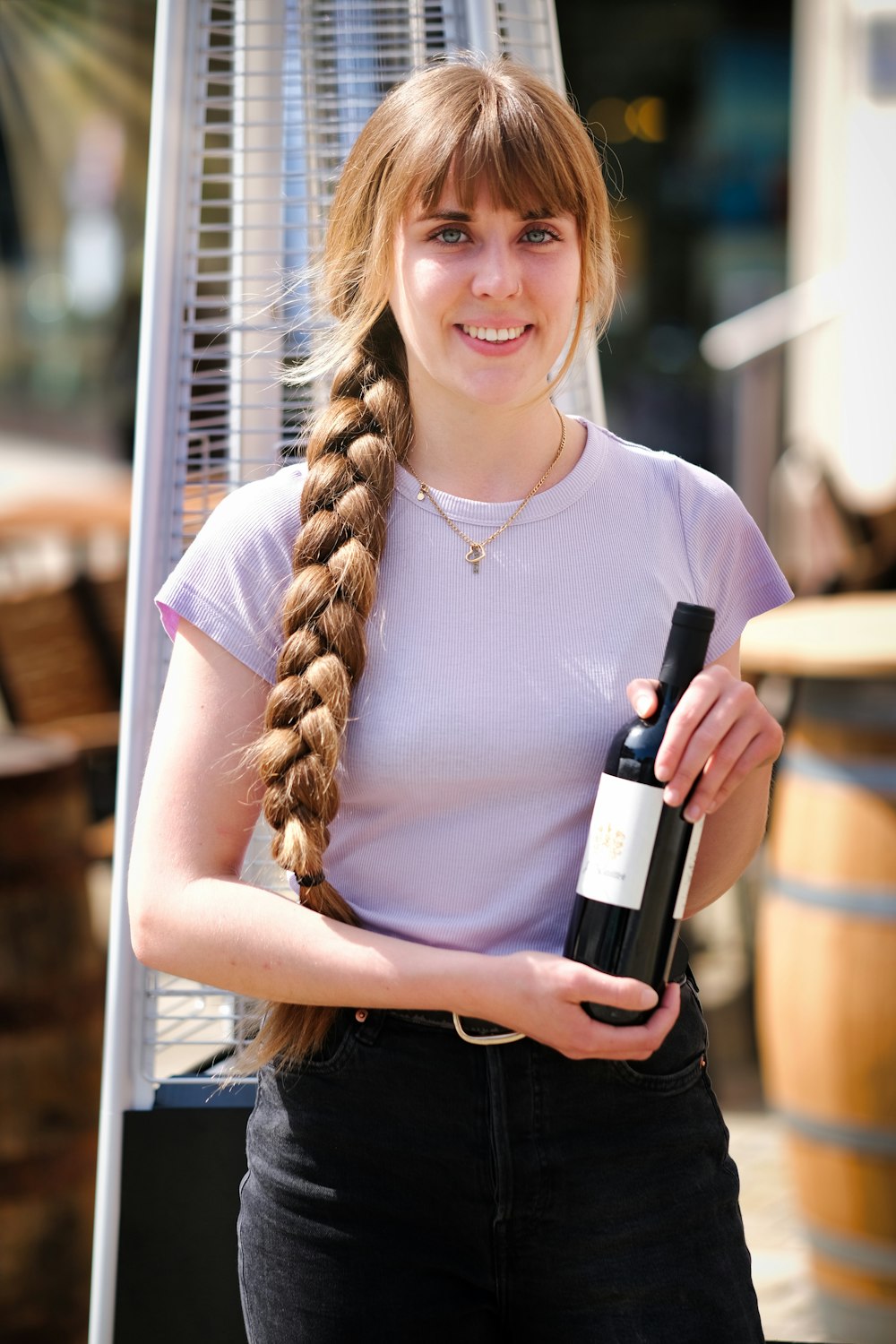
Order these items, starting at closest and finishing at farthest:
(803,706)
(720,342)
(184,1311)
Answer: (184,1311), (803,706), (720,342)

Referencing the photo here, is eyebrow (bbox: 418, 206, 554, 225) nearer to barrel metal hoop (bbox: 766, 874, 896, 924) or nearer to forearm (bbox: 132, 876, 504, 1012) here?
forearm (bbox: 132, 876, 504, 1012)

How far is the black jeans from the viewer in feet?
3.84

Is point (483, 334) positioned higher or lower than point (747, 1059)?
higher

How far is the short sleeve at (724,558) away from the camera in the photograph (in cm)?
131

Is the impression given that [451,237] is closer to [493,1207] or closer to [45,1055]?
[493,1207]

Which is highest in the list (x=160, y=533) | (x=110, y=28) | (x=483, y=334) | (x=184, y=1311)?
(x=110, y=28)

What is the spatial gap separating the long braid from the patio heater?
0.34 meters

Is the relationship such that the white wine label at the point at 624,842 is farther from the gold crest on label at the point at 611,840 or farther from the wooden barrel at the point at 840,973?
the wooden barrel at the point at 840,973

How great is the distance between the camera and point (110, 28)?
2811mm

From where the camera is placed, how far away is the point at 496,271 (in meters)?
1.19

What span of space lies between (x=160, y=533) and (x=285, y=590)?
0.49 meters

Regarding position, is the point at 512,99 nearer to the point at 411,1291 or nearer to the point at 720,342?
the point at 411,1291

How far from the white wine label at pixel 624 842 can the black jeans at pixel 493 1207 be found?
16 cm

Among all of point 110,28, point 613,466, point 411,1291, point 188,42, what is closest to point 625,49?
point 110,28
